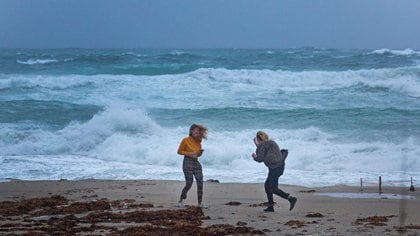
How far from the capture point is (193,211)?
413 inches

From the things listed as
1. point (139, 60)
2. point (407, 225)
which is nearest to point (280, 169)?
point (407, 225)

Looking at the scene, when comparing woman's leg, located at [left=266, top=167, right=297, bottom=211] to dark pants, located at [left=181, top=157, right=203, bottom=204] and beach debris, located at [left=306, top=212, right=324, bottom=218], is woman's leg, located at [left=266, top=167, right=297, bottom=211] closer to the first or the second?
beach debris, located at [left=306, top=212, right=324, bottom=218]

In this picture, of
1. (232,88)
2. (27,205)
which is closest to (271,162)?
(27,205)

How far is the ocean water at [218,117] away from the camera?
57.9ft

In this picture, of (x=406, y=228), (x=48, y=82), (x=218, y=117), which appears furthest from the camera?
(x=48, y=82)

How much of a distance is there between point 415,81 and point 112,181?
73.1 feet

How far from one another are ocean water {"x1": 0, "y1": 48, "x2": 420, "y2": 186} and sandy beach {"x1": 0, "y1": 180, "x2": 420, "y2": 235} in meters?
1.54

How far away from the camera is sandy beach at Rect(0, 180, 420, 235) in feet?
29.6

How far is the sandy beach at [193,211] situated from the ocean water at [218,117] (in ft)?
5.04

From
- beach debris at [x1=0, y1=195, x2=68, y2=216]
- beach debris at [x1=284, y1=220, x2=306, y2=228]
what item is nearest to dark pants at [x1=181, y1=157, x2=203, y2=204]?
beach debris at [x1=284, y1=220, x2=306, y2=228]

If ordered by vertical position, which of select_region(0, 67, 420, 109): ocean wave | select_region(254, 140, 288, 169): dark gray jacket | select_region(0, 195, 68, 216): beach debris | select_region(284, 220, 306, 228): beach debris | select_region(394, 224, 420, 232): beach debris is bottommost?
select_region(394, 224, 420, 232): beach debris

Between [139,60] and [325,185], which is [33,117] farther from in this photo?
[139,60]

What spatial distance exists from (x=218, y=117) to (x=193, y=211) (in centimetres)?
1696

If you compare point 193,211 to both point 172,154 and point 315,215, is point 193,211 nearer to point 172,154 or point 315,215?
point 315,215
